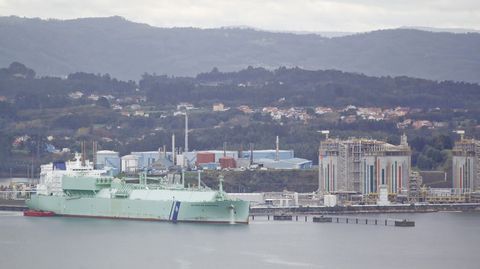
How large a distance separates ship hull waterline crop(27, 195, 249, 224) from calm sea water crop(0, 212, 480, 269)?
78 cm

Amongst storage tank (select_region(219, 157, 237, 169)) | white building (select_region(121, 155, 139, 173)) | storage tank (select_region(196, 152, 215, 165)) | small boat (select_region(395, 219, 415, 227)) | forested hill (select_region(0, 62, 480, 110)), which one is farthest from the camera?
forested hill (select_region(0, 62, 480, 110))

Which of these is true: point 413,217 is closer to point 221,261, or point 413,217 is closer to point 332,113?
point 221,261

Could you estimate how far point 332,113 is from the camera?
120625 millimetres

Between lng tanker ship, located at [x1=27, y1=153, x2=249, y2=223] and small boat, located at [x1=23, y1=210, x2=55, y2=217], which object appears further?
small boat, located at [x1=23, y1=210, x2=55, y2=217]

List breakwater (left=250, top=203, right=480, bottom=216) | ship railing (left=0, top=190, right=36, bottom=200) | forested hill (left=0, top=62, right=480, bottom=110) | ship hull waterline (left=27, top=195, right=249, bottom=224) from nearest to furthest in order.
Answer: ship hull waterline (left=27, top=195, right=249, bottom=224)
breakwater (left=250, top=203, right=480, bottom=216)
ship railing (left=0, top=190, right=36, bottom=200)
forested hill (left=0, top=62, right=480, bottom=110)

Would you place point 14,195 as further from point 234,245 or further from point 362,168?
point 234,245

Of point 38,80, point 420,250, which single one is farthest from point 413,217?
point 38,80

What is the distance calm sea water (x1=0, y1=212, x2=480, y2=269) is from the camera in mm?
48719

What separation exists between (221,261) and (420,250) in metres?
6.96

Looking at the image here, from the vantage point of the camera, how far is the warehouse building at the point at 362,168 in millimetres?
75625

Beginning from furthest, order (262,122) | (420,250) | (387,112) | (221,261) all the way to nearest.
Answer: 1. (387,112)
2. (262,122)
3. (420,250)
4. (221,261)

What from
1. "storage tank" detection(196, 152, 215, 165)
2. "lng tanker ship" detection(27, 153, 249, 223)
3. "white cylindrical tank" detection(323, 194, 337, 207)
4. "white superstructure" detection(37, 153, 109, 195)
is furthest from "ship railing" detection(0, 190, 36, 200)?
"storage tank" detection(196, 152, 215, 165)

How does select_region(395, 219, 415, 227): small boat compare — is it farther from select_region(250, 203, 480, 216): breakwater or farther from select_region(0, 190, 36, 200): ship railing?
select_region(0, 190, 36, 200): ship railing

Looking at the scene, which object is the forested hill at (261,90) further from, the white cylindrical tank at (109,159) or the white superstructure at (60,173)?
the white superstructure at (60,173)
